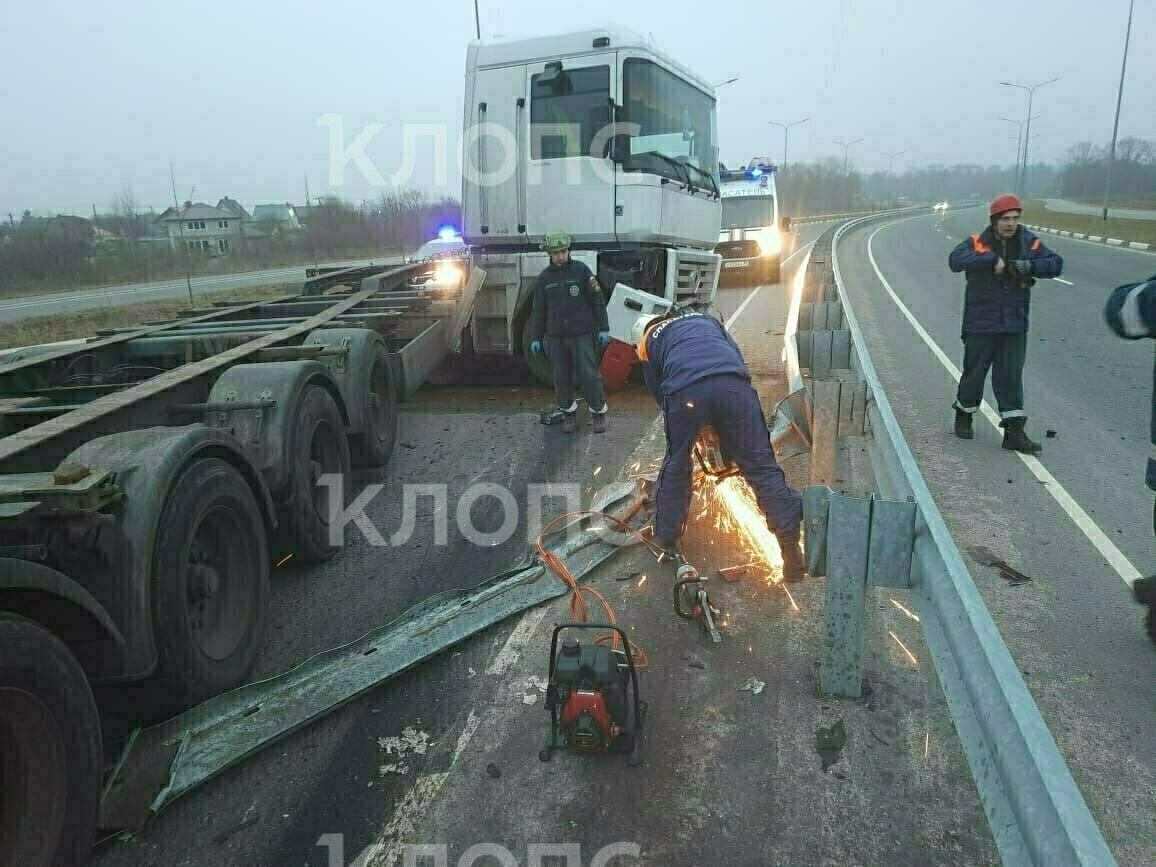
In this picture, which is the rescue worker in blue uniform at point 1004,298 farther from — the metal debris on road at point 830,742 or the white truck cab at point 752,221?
the white truck cab at point 752,221

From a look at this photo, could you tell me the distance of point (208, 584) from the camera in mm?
3506

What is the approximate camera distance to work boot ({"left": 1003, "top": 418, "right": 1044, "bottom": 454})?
634 centimetres

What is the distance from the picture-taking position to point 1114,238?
2884 cm

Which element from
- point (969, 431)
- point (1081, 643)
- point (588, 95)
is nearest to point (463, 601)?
Answer: point (1081, 643)

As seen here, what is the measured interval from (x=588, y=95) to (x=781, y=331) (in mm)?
6150

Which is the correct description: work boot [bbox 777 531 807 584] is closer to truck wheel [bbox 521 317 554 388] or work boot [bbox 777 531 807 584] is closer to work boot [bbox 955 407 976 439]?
work boot [bbox 955 407 976 439]

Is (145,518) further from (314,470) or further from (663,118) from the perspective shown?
(663,118)

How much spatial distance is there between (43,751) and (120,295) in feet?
104

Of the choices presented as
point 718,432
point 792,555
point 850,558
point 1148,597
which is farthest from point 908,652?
point 718,432

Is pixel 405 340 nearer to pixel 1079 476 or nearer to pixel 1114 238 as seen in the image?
pixel 1079 476

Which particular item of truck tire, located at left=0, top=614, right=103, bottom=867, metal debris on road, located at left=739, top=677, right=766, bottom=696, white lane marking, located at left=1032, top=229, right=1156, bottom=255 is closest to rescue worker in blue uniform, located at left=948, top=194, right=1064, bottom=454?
metal debris on road, located at left=739, top=677, right=766, bottom=696

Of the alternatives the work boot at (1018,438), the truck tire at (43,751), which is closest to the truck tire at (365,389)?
the truck tire at (43,751)

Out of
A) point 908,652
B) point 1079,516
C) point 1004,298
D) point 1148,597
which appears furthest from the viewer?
point 1004,298

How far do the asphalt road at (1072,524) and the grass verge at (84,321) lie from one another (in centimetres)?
1402
